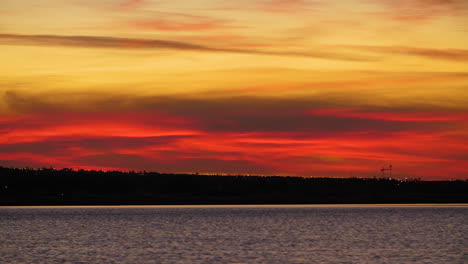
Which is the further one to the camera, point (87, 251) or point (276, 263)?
point (87, 251)

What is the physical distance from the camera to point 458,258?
79750 mm

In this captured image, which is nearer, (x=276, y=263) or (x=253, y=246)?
(x=276, y=263)

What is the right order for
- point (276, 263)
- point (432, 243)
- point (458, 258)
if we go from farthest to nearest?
1. point (432, 243)
2. point (458, 258)
3. point (276, 263)

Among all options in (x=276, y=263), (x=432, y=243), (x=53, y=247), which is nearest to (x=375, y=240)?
(x=432, y=243)

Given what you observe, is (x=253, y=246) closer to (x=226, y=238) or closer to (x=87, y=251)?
(x=226, y=238)

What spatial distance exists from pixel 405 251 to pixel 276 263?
21956 millimetres

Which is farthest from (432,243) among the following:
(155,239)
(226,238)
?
(155,239)

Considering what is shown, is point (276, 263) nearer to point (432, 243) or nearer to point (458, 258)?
point (458, 258)

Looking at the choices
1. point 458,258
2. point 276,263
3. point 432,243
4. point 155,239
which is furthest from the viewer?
point 155,239

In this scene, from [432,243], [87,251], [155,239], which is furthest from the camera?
[155,239]

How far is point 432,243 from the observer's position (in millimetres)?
101875

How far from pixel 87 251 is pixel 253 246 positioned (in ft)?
73.3

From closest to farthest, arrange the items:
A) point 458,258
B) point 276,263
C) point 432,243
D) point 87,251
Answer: point 276,263
point 458,258
point 87,251
point 432,243

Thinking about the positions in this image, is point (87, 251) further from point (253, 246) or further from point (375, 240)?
point (375, 240)
